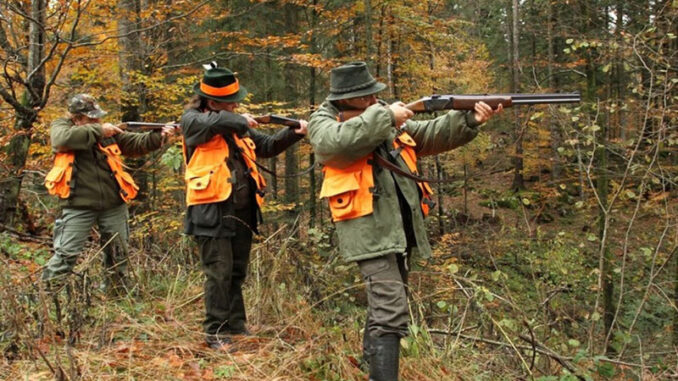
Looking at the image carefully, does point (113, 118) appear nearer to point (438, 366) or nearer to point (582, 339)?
point (438, 366)

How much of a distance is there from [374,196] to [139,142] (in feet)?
11.6

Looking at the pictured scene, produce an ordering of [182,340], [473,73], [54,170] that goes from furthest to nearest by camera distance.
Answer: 1. [473,73]
2. [54,170]
3. [182,340]

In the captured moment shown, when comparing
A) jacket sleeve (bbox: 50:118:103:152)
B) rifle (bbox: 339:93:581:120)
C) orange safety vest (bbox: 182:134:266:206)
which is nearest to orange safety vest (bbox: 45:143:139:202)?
jacket sleeve (bbox: 50:118:103:152)

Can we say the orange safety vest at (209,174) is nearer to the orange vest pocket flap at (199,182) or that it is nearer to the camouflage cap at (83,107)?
the orange vest pocket flap at (199,182)

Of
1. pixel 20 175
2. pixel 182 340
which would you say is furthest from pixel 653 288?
pixel 20 175

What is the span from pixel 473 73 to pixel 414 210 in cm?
1631

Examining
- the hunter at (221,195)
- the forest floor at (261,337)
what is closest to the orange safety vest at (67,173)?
the forest floor at (261,337)

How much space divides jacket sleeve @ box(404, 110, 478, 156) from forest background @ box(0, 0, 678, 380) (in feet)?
0.99

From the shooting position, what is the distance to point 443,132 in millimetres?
3887

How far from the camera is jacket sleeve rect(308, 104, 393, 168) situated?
125 inches

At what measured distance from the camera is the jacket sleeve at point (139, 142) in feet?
19.1

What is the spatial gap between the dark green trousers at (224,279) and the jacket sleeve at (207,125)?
762 millimetres

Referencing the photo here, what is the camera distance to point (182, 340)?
13.9ft

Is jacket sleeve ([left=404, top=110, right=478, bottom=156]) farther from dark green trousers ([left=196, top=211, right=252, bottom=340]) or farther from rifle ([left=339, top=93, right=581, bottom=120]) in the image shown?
dark green trousers ([left=196, top=211, right=252, bottom=340])
